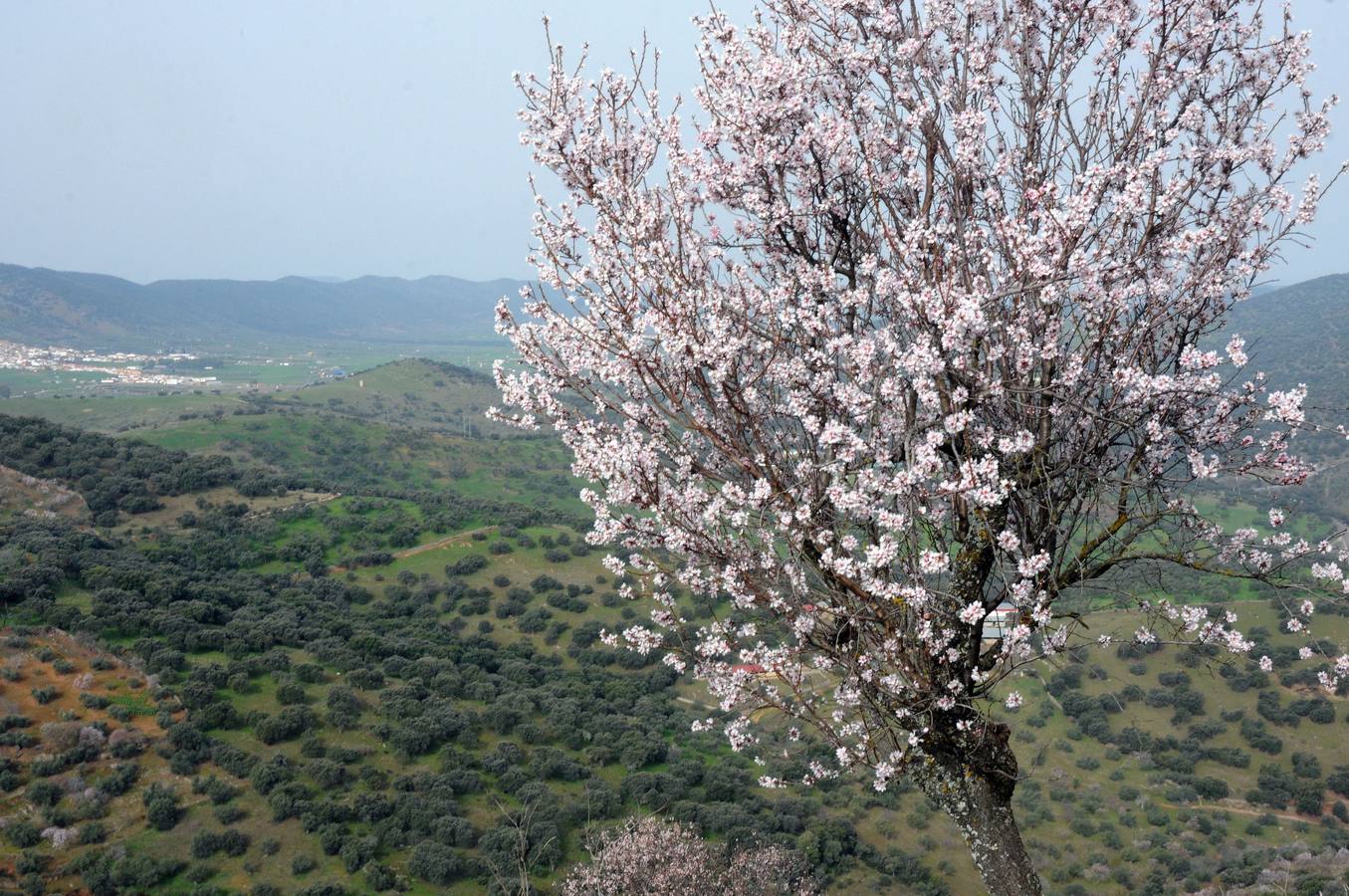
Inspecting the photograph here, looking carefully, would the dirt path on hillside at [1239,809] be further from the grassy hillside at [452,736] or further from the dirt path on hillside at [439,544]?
the dirt path on hillside at [439,544]

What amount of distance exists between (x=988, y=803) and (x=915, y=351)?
3232 mm

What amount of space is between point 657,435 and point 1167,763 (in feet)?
119

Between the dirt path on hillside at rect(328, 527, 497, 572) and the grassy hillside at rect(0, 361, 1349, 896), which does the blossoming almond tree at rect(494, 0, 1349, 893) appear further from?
the dirt path on hillside at rect(328, 527, 497, 572)

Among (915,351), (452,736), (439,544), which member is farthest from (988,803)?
(439,544)

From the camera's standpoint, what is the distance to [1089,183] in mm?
4898

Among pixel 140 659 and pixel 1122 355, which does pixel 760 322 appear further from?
pixel 140 659

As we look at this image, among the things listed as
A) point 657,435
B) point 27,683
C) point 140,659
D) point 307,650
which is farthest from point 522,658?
point 657,435

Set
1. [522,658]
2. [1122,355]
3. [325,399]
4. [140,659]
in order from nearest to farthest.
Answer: [1122,355] → [140,659] → [522,658] → [325,399]

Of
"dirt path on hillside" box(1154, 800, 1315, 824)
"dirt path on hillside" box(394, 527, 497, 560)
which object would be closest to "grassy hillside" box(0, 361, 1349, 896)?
"dirt path on hillside" box(1154, 800, 1315, 824)

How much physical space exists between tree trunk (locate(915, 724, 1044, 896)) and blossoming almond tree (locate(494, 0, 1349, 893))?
0.02m

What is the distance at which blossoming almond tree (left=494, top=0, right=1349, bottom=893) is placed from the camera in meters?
5.04

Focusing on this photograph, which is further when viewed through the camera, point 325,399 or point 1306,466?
point 325,399

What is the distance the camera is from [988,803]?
18.3 ft

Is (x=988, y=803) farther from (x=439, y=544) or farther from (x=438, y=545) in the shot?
(x=439, y=544)
